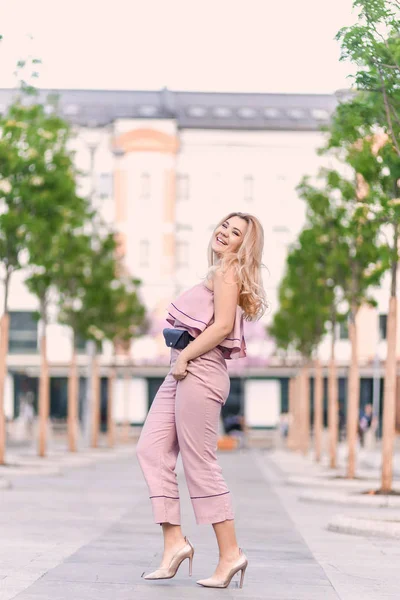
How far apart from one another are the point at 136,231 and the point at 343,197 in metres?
54.6

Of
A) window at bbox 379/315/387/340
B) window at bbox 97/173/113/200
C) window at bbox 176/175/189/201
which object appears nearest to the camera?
window at bbox 379/315/387/340

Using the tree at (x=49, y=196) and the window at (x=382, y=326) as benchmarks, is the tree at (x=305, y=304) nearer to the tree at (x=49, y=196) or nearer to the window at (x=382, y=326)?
the tree at (x=49, y=196)

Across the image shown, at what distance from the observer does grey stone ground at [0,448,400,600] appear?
7.94m

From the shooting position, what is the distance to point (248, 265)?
8.27 m

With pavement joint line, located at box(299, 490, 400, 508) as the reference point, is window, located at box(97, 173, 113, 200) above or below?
above

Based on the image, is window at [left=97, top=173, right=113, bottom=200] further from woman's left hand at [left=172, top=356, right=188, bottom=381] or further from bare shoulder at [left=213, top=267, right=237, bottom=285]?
woman's left hand at [left=172, top=356, right=188, bottom=381]

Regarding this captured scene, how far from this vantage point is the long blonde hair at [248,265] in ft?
27.1

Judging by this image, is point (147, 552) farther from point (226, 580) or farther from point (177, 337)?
point (177, 337)

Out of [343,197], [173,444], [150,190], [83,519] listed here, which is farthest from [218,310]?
[150,190]

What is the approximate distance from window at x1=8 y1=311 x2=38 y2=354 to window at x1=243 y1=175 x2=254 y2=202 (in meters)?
14.2

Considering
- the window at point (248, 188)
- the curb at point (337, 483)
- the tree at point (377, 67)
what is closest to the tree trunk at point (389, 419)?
the tree at point (377, 67)

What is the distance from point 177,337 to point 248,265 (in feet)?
2.01

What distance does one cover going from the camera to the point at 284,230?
78750mm

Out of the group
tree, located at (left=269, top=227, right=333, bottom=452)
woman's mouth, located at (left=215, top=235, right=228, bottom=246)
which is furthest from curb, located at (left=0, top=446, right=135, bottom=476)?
woman's mouth, located at (left=215, top=235, right=228, bottom=246)
